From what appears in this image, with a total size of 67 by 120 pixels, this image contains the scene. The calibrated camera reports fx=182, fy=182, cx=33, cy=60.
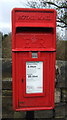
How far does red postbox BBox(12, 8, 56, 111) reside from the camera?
2418mm

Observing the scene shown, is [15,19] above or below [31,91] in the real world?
above

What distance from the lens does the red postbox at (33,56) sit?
7.93 ft

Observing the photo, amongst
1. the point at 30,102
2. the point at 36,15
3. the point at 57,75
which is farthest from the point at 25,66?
the point at 57,75

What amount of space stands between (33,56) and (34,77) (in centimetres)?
29

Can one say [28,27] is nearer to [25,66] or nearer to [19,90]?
[25,66]

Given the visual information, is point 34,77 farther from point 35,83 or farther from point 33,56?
point 33,56

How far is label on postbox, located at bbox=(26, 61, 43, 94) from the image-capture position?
8.19 ft

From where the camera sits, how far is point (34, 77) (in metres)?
2.53

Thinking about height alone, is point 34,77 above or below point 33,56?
below

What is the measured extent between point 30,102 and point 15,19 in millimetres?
1162

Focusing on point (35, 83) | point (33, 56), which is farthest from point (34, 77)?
point (33, 56)

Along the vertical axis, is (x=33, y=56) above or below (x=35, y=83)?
above

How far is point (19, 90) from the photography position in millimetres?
2541

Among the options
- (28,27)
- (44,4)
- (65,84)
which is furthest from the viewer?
(44,4)
